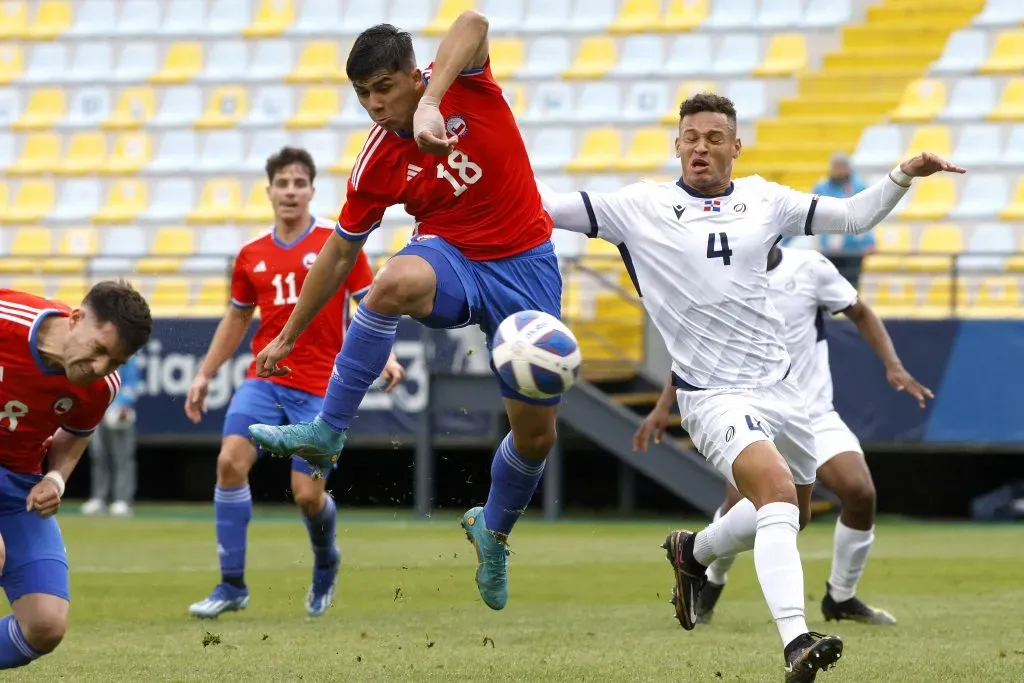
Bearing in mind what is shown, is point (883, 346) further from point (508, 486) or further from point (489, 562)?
point (489, 562)

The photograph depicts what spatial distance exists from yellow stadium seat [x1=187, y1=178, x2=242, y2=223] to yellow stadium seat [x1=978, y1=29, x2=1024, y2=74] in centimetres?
873

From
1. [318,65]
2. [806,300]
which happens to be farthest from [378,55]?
[318,65]

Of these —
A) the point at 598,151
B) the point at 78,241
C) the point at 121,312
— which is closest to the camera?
the point at 121,312

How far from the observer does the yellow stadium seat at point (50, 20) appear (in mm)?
21484

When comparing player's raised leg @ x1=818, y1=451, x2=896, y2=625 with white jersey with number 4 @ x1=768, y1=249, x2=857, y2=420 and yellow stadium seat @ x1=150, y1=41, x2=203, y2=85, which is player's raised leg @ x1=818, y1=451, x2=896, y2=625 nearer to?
white jersey with number 4 @ x1=768, y1=249, x2=857, y2=420

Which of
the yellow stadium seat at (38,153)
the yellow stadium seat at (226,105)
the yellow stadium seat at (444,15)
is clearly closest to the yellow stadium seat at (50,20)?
the yellow stadium seat at (38,153)

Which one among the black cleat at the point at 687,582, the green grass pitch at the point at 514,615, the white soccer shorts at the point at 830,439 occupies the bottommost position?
the green grass pitch at the point at 514,615

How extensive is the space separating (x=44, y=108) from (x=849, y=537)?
15.4 m

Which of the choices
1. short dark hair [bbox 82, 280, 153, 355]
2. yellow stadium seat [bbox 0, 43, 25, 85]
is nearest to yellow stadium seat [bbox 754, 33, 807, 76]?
yellow stadium seat [bbox 0, 43, 25, 85]

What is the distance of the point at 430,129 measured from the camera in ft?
17.5

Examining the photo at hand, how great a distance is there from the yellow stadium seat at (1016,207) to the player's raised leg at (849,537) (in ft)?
29.4

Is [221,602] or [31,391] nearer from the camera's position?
[31,391]

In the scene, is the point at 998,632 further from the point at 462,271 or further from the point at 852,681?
the point at 462,271

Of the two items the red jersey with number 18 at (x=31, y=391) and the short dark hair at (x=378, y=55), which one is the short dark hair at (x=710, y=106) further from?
the red jersey with number 18 at (x=31, y=391)
